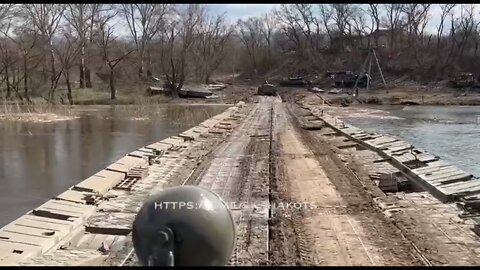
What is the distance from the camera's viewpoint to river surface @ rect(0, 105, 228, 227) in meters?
12.1

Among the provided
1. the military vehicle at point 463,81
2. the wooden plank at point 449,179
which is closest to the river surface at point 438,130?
the wooden plank at point 449,179

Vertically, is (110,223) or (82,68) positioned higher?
(82,68)

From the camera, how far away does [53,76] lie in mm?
45000

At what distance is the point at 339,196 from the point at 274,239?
9.93ft

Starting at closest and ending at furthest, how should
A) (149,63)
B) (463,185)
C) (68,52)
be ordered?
(463,185), (68,52), (149,63)

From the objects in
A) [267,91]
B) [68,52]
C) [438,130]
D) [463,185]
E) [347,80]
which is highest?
[68,52]

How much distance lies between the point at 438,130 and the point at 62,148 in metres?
15.7

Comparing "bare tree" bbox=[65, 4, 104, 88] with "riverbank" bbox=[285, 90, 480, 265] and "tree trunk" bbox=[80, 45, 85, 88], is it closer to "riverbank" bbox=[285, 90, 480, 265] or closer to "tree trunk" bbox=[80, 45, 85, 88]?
"tree trunk" bbox=[80, 45, 85, 88]

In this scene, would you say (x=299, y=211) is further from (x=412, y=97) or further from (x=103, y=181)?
(x=412, y=97)

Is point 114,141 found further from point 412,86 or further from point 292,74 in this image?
point 292,74

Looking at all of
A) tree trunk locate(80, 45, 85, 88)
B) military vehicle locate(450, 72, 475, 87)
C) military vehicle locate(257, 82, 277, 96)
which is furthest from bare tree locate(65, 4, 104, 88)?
military vehicle locate(450, 72, 475, 87)

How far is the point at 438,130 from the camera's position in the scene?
26047mm

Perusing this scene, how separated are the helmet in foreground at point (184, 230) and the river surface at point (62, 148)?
6550 millimetres

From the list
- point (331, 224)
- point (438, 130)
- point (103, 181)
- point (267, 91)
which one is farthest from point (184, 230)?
point (267, 91)
